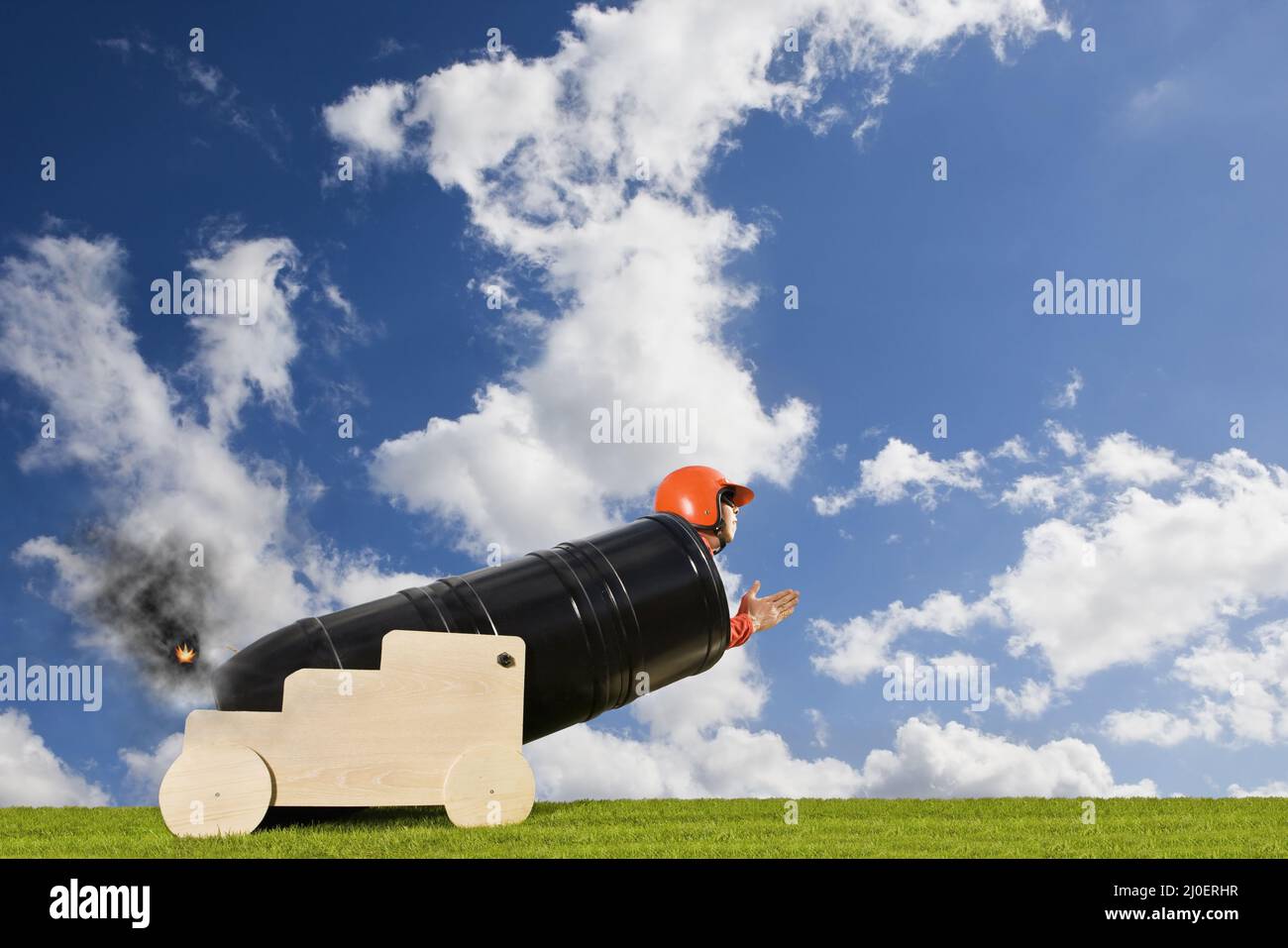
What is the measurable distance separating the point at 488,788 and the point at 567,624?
111cm

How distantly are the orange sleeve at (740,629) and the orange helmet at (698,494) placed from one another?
2.31 feet

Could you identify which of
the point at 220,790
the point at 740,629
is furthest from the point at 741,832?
the point at 220,790

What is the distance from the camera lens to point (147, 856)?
16.9 ft

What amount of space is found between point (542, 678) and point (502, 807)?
81cm

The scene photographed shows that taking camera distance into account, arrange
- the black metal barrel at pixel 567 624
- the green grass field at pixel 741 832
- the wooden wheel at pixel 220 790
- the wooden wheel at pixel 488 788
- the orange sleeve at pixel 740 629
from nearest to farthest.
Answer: the green grass field at pixel 741 832 < the wooden wheel at pixel 220 790 < the wooden wheel at pixel 488 788 < the black metal barrel at pixel 567 624 < the orange sleeve at pixel 740 629

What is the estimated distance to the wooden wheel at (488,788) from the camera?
6.12 metres

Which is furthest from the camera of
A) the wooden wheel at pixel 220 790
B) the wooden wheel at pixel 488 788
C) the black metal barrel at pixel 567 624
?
the black metal barrel at pixel 567 624

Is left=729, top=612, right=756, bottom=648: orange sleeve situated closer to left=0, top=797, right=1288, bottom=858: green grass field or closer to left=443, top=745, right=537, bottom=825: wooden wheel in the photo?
left=0, top=797, right=1288, bottom=858: green grass field

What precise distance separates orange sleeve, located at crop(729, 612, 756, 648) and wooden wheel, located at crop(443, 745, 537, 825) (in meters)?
1.95

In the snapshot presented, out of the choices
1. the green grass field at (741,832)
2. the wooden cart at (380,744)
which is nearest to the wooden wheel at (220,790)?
the wooden cart at (380,744)

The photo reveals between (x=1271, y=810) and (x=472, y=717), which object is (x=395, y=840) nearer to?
(x=472, y=717)

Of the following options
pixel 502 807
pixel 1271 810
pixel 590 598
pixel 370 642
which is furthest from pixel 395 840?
pixel 1271 810

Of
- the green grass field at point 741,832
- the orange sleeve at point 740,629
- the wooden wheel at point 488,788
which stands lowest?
the green grass field at point 741,832

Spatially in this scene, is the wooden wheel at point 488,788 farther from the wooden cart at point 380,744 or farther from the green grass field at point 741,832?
the green grass field at point 741,832
